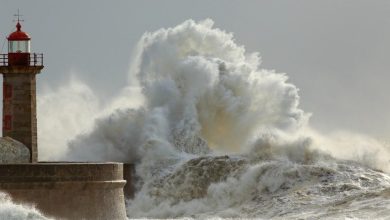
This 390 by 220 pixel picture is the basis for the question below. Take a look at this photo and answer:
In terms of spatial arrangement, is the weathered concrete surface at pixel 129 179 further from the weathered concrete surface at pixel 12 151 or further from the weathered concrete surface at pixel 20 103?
the weathered concrete surface at pixel 12 151

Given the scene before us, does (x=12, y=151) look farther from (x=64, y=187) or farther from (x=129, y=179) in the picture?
(x=129, y=179)

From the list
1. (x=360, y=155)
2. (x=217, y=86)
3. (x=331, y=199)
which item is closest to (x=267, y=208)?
(x=331, y=199)

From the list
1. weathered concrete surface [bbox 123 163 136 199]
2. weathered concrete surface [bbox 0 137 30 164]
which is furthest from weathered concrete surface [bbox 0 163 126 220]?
weathered concrete surface [bbox 123 163 136 199]

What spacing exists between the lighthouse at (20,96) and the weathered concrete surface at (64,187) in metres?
2.27

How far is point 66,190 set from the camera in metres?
22.2

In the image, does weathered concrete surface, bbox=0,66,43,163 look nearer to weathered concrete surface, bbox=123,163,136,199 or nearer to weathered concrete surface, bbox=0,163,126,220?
weathered concrete surface, bbox=0,163,126,220

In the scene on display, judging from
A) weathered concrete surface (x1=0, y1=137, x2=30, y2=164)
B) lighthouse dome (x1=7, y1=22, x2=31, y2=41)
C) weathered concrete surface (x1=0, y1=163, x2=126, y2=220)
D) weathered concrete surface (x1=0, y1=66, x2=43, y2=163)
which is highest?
lighthouse dome (x1=7, y1=22, x2=31, y2=41)

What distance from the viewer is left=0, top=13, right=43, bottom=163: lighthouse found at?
2459cm

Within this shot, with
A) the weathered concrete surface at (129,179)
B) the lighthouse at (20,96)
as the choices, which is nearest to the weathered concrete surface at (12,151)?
the lighthouse at (20,96)

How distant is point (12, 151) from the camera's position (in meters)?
24.2

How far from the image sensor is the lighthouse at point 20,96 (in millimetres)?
24594

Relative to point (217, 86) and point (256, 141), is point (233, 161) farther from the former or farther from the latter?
point (217, 86)

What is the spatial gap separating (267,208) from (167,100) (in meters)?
6.87

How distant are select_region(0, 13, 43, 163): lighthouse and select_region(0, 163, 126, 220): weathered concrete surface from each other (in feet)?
7.44
